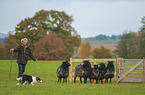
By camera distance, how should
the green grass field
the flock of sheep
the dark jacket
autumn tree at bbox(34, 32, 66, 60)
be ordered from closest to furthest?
1. the green grass field
2. the dark jacket
3. the flock of sheep
4. autumn tree at bbox(34, 32, 66, 60)

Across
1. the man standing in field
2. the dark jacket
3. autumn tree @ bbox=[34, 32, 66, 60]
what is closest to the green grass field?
the man standing in field

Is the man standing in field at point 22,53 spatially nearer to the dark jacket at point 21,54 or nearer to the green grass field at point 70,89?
the dark jacket at point 21,54

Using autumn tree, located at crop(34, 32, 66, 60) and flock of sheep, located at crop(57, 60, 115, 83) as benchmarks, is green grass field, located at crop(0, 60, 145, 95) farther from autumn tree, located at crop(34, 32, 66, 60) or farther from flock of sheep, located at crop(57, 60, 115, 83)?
autumn tree, located at crop(34, 32, 66, 60)

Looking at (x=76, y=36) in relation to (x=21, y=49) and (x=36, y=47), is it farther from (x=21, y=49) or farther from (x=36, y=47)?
(x=21, y=49)

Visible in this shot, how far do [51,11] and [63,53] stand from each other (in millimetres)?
11358

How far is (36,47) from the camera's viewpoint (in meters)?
57.1

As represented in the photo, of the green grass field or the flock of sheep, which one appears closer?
the green grass field

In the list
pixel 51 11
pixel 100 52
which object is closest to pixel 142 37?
pixel 100 52

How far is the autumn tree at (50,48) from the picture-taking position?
189 ft

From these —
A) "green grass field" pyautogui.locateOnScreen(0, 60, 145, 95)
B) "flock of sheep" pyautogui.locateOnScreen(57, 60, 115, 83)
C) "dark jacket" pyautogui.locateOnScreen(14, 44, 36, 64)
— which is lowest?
"green grass field" pyautogui.locateOnScreen(0, 60, 145, 95)

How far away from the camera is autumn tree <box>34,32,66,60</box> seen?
189 ft

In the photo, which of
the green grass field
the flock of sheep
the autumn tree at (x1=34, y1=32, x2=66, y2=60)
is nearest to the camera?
the green grass field

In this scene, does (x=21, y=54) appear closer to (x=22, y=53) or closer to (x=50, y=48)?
(x=22, y=53)

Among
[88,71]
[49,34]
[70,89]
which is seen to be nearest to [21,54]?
[88,71]
